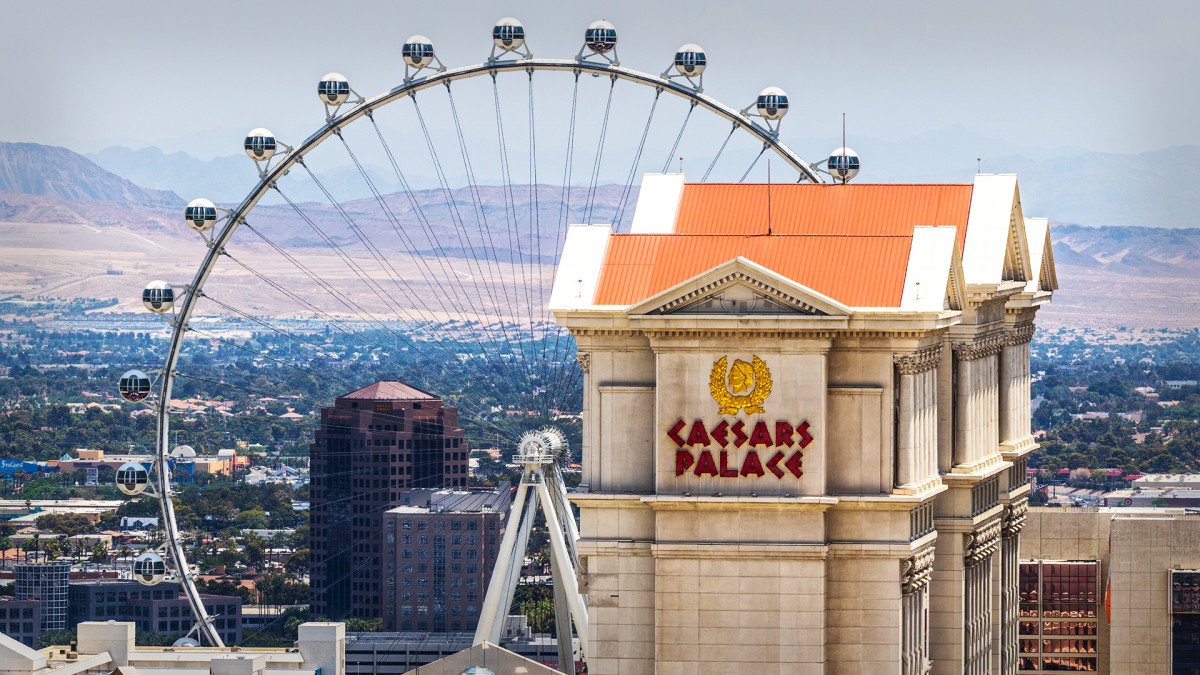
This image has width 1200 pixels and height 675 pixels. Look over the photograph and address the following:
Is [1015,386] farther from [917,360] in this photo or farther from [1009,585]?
[917,360]

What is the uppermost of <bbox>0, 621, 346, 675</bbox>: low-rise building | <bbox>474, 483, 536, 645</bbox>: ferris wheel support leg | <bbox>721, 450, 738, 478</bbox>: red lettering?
<bbox>721, 450, 738, 478</bbox>: red lettering

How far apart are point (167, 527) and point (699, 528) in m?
55.8

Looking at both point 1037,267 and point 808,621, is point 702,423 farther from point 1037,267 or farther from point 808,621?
point 1037,267

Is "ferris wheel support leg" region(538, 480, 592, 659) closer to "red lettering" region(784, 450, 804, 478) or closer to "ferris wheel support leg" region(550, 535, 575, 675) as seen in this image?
"ferris wheel support leg" region(550, 535, 575, 675)

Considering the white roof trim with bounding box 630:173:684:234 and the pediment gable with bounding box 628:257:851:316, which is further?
the white roof trim with bounding box 630:173:684:234

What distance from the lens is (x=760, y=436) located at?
9306 centimetres

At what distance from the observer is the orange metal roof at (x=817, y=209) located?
106188mm

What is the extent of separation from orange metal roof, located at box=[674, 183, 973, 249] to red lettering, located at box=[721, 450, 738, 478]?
1543cm

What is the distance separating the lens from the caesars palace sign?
9294 centimetres

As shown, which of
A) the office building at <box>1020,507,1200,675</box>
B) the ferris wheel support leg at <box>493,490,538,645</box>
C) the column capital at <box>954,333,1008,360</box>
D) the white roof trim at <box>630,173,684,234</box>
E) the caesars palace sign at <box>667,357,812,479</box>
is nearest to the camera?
the caesars palace sign at <box>667,357,812,479</box>

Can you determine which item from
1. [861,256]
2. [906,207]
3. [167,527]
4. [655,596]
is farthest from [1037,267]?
[167,527]

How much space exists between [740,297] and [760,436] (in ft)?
17.6

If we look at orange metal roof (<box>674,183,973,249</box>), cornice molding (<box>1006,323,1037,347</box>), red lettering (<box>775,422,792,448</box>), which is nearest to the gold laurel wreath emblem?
red lettering (<box>775,422,792,448</box>)

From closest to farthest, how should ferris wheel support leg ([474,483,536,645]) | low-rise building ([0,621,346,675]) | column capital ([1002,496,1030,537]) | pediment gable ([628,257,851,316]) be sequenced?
1. pediment gable ([628,257,851,316])
2. column capital ([1002,496,1030,537])
3. ferris wheel support leg ([474,483,536,645])
4. low-rise building ([0,621,346,675])
